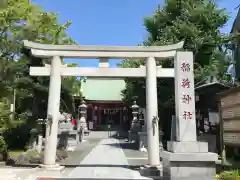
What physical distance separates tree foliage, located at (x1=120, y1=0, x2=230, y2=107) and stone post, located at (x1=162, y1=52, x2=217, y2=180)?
855 cm

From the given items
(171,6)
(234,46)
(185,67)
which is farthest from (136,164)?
(234,46)

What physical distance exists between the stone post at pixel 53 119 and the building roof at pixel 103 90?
88.6 ft

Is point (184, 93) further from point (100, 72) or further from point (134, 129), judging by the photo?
point (134, 129)

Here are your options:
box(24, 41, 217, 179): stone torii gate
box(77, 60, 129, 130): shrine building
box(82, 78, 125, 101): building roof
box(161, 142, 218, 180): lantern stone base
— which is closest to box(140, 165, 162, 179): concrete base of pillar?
box(24, 41, 217, 179): stone torii gate

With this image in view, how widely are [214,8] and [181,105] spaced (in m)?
12.6

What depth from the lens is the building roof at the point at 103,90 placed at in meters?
40.0

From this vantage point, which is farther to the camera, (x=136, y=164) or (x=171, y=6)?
(x=171, y=6)

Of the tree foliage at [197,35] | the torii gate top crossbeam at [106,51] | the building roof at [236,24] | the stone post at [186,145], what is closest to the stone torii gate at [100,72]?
the torii gate top crossbeam at [106,51]

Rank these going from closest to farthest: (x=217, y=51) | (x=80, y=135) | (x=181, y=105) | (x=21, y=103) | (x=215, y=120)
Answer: (x=181, y=105) < (x=215, y=120) < (x=217, y=51) < (x=21, y=103) < (x=80, y=135)

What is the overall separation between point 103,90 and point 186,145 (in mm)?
34005

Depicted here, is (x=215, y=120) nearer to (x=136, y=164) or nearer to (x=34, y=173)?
(x=136, y=164)

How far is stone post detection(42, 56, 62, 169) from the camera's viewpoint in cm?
1175

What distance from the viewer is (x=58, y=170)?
453 inches

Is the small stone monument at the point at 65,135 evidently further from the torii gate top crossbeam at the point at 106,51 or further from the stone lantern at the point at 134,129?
the torii gate top crossbeam at the point at 106,51
